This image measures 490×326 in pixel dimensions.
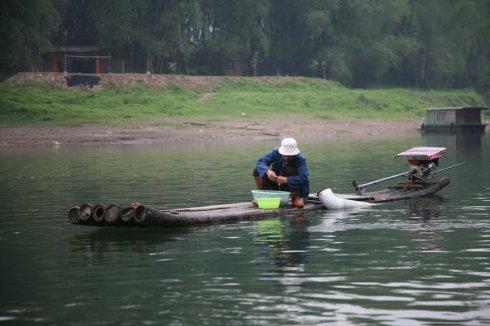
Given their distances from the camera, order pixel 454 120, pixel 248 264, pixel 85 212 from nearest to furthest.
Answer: pixel 248 264
pixel 85 212
pixel 454 120

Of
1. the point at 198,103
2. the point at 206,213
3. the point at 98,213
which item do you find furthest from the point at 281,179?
the point at 198,103

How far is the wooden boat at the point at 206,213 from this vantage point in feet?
51.6

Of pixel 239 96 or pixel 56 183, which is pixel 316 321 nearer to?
pixel 56 183

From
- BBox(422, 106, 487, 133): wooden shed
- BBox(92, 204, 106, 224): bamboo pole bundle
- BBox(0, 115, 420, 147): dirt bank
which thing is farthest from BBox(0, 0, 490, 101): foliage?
BBox(92, 204, 106, 224): bamboo pole bundle

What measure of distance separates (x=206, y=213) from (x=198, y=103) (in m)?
43.6

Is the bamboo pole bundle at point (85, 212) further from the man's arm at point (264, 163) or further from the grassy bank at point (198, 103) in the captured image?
the grassy bank at point (198, 103)

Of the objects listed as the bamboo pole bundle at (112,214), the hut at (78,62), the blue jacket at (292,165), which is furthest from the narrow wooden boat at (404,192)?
the hut at (78,62)

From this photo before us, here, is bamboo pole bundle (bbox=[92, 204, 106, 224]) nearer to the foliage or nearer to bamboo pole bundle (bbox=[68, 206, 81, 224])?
bamboo pole bundle (bbox=[68, 206, 81, 224])

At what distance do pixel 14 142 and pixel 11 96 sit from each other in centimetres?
884

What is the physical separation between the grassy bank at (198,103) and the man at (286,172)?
3533 cm

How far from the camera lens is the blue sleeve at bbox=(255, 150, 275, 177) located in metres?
18.2

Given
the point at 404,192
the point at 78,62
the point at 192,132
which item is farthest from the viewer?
the point at 78,62

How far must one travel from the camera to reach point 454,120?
61.8 metres

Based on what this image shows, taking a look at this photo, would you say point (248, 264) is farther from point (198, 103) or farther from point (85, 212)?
point (198, 103)
